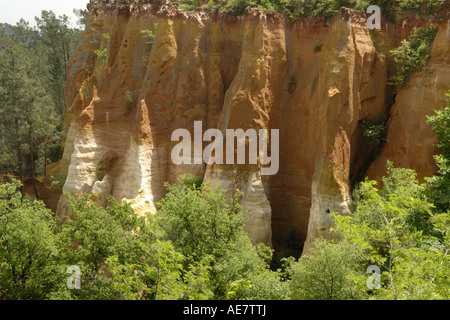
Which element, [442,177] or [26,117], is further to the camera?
[26,117]

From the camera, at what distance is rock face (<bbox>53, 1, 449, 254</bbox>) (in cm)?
1750

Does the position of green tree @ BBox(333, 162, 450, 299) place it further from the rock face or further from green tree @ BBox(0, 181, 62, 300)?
green tree @ BBox(0, 181, 62, 300)

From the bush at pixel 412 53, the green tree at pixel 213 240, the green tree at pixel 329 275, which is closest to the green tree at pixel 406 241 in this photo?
the green tree at pixel 329 275

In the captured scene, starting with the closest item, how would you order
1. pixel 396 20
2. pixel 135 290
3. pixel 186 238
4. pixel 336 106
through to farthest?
1. pixel 135 290
2. pixel 186 238
3. pixel 336 106
4. pixel 396 20

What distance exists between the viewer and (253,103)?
19.2 m

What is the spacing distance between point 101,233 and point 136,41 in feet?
47.1

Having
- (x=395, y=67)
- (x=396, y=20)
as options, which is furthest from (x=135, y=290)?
(x=396, y=20)

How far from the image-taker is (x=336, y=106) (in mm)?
17438

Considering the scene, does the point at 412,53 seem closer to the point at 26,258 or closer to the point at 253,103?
the point at 253,103

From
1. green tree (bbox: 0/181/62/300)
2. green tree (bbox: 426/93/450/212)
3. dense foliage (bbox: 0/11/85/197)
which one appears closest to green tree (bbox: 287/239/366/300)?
green tree (bbox: 426/93/450/212)

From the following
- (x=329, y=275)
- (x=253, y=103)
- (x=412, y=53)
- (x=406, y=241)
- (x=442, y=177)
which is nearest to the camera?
(x=406, y=241)

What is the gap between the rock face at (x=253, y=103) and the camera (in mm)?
17500

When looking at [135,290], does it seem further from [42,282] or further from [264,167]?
[264,167]

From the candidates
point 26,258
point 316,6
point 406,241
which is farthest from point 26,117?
point 406,241
